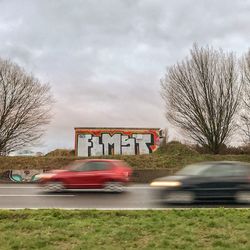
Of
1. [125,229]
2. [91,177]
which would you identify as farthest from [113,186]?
[125,229]

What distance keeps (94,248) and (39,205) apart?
7490mm

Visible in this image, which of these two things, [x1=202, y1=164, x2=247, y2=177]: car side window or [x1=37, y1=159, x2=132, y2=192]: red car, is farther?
[x1=37, y1=159, x2=132, y2=192]: red car

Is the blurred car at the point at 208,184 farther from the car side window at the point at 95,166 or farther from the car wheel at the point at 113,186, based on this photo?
the car side window at the point at 95,166

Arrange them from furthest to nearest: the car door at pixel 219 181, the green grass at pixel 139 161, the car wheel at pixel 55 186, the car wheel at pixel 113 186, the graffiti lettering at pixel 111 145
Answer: the graffiti lettering at pixel 111 145
the green grass at pixel 139 161
the car wheel at pixel 55 186
the car wheel at pixel 113 186
the car door at pixel 219 181

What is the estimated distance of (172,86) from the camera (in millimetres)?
42156

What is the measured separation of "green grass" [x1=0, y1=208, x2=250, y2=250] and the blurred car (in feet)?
9.62

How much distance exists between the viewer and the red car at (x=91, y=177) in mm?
19359

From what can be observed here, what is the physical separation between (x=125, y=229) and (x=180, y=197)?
5.71 metres

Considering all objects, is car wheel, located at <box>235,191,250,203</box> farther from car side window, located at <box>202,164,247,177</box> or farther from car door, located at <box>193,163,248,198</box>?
car side window, located at <box>202,164,247,177</box>

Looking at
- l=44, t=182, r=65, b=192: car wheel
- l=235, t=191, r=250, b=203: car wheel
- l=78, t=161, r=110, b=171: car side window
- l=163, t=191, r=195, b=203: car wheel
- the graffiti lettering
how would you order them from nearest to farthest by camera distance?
l=163, t=191, r=195, b=203: car wheel → l=235, t=191, r=250, b=203: car wheel → l=44, t=182, r=65, b=192: car wheel → l=78, t=161, r=110, b=171: car side window → the graffiti lettering

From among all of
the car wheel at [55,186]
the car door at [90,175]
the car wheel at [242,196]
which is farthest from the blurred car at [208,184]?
the car wheel at [55,186]

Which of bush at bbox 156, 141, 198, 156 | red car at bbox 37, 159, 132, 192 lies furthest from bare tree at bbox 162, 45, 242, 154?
red car at bbox 37, 159, 132, 192

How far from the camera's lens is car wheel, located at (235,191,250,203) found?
1485 cm

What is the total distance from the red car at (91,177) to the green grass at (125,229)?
26.1 feet
